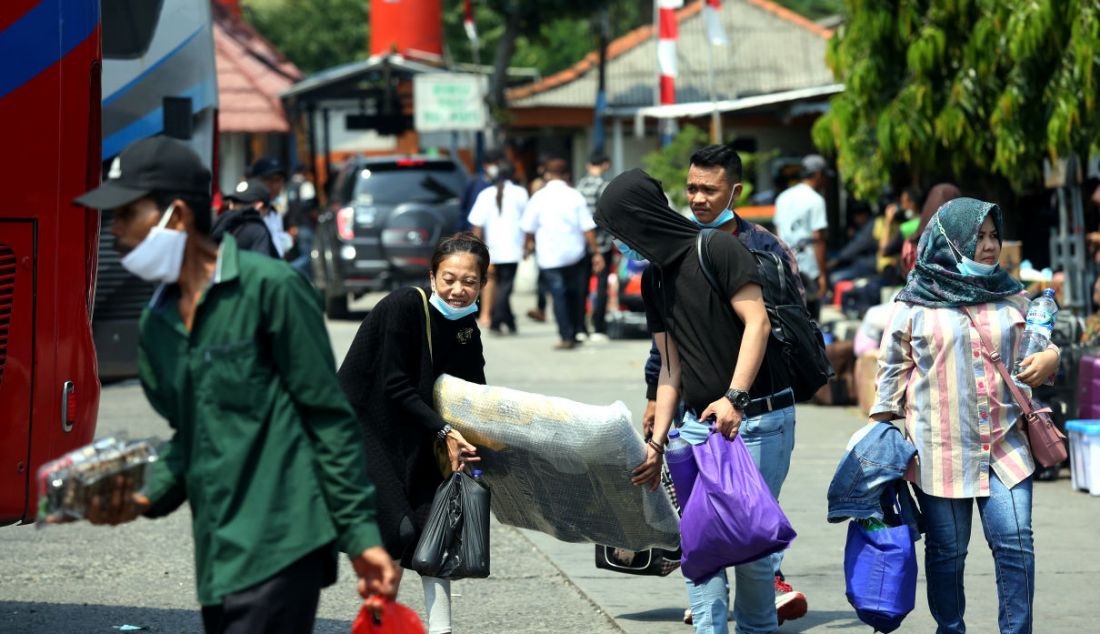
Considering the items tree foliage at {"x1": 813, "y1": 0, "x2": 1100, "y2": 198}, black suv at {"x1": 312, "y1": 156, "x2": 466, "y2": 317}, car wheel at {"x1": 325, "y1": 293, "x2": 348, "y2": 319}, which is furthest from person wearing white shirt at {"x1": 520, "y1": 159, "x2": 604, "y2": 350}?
car wheel at {"x1": 325, "y1": 293, "x2": 348, "y2": 319}

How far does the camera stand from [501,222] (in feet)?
56.2

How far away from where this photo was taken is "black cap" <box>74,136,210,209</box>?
11.9 ft

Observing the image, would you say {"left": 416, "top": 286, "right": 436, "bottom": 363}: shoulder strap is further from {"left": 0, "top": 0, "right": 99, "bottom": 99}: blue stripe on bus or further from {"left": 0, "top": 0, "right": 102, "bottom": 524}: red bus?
{"left": 0, "top": 0, "right": 99, "bottom": 99}: blue stripe on bus

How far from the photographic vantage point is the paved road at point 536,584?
6496mm

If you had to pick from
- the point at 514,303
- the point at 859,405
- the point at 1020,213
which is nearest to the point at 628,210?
the point at 859,405

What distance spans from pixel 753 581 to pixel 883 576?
414 mm

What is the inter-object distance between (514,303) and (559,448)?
59.2 ft

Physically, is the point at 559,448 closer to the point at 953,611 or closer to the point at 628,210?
the point at 628,210

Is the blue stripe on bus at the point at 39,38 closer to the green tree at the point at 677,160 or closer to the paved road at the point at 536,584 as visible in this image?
the paved road at the point at 536,584

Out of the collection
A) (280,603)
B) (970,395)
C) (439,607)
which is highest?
(970,395)

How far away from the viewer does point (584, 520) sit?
563 cm

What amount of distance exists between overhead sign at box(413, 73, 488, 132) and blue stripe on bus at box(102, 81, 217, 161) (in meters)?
12.4

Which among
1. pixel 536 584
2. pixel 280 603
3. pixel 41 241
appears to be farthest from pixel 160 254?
→ pixel 536 584

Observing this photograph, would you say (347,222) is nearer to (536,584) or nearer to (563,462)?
(536,584)
